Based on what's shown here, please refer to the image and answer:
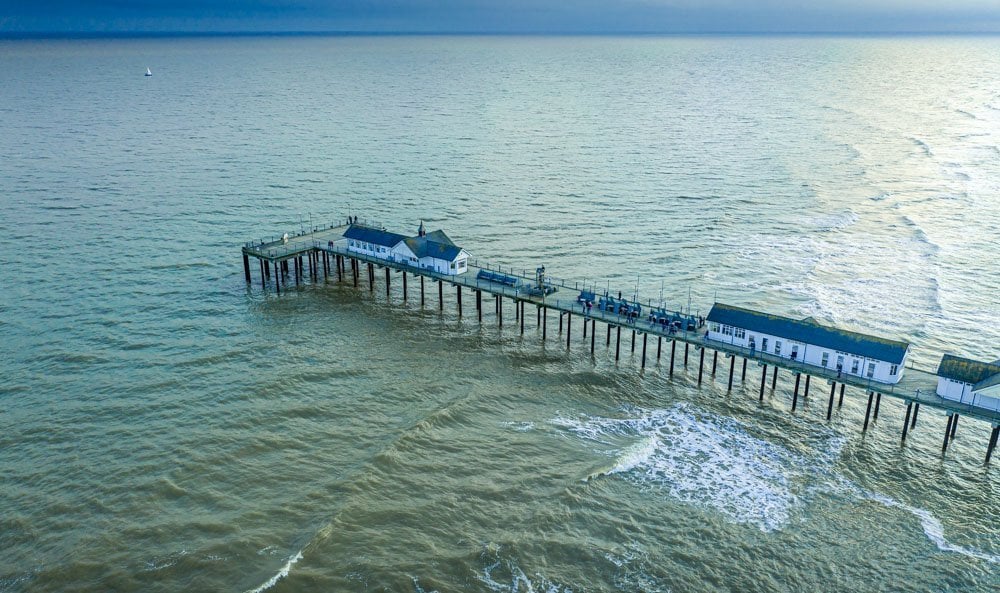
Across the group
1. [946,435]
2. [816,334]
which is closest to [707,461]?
[816,334]

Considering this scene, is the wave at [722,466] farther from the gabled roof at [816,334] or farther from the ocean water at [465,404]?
the gabled roof at [816,334]

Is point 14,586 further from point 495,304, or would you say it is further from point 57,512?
point 495,304

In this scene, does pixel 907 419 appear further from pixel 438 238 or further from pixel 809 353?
pixel 438 238

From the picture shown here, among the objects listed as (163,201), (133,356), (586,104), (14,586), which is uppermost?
(586,104)

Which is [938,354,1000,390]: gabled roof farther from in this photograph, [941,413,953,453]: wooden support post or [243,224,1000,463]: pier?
[941,413,953,453]: wooden support post

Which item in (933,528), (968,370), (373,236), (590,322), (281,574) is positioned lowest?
(281,574)

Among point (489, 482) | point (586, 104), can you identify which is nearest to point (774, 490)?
point (489, 482)
